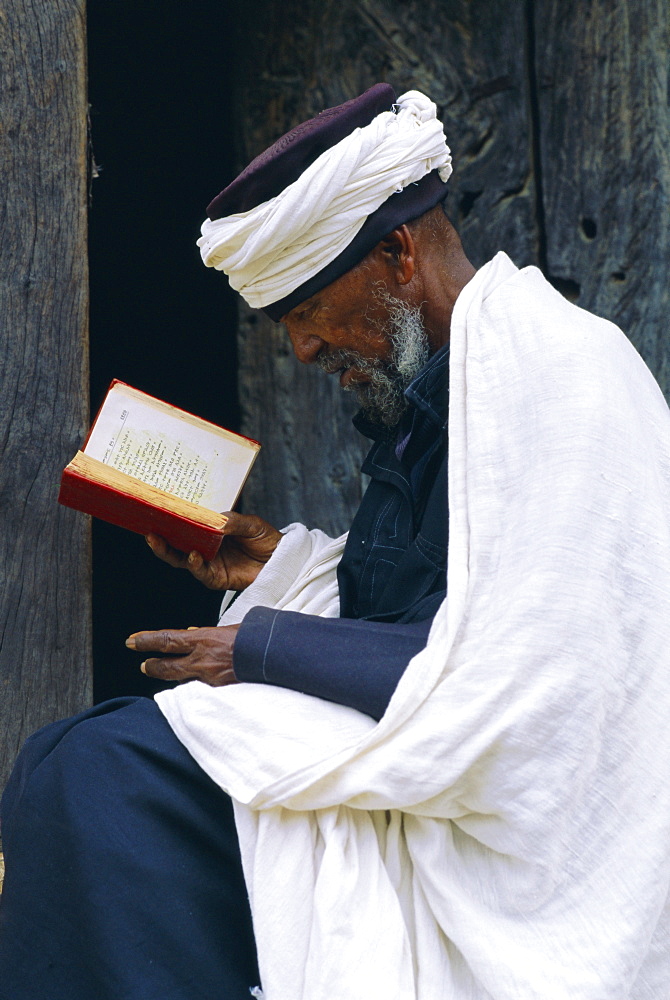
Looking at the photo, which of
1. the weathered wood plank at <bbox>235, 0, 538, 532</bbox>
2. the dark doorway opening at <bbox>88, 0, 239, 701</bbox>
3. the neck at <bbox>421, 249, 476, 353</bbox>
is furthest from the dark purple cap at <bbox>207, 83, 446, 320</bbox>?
the dark doorway opening at <bbox>88, 0, 239, 701</bbox>

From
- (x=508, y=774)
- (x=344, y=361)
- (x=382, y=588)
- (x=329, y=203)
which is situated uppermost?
(x=329, y=203)

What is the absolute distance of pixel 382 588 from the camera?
1.98m

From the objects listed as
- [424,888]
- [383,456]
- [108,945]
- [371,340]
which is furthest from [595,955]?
[371,340]

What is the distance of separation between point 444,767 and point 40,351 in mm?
1264

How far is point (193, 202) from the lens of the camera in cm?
320

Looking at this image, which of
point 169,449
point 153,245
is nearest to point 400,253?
point 169,449

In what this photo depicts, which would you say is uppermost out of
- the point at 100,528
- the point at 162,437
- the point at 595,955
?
the point at 162,437

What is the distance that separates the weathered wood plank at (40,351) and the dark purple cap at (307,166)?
0.40 meters

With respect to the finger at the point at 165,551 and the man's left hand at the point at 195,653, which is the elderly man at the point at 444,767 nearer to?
the man's left hand at the point at 195,653

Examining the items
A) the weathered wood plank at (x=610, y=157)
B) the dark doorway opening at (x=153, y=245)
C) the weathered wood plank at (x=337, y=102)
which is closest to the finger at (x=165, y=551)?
the weathered wood plank at (x=337, y=102)

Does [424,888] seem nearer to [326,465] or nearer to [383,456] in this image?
[383,456]

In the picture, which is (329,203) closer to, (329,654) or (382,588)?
(382,588)

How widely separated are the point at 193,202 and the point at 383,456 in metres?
1.44

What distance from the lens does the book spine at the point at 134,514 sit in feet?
6.62
